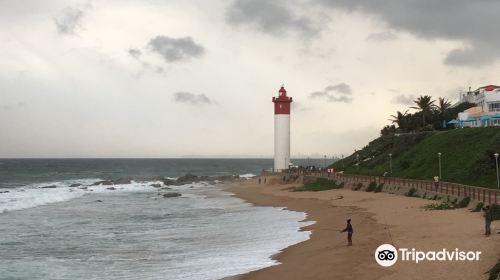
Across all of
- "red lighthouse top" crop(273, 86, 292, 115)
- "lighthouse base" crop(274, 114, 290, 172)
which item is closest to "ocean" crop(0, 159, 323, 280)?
"lighthouse base" crop(274, 114, 290, 172)

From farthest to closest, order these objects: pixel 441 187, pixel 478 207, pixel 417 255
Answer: pixel 441 187 < pixel 478 207 < pixel 417 255

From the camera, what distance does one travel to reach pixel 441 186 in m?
32.5

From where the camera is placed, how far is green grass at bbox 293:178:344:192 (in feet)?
160

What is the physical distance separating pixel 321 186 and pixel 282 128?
19.5 meters

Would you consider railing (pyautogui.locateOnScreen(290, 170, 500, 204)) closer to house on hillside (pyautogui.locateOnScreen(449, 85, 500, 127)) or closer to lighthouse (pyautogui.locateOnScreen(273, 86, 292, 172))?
lighthouse (pyautogui.locateOnScreen(273, 86, 292, 172))

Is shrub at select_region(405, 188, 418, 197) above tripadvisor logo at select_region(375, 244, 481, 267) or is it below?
above

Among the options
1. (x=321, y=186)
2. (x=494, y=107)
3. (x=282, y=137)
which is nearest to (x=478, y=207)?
(x=321, y=186)


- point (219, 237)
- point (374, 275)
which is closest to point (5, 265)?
point (219, 237)

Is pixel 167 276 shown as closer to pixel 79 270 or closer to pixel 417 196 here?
pixel 79 270

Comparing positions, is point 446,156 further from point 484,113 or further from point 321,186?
point 484,113

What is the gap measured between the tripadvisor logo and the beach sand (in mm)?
285

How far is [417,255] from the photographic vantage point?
16.5 metres

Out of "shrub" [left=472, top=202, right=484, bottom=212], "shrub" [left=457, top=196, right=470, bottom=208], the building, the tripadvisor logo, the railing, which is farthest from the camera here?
the building

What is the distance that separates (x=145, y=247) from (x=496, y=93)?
176 feet
